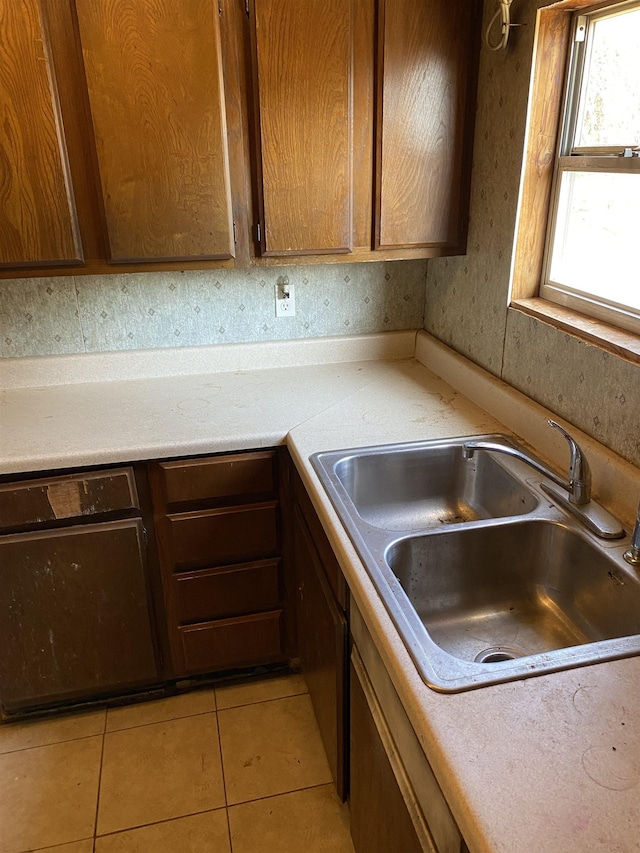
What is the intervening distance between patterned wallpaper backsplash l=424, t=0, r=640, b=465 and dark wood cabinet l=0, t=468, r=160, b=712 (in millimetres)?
1088

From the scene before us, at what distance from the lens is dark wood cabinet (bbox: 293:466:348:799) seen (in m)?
1.41

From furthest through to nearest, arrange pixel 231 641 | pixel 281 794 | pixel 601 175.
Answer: pixel 231 641
pixel 281 794
pixel 601 175

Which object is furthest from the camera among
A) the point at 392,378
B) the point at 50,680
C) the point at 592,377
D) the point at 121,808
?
the point at 392,378

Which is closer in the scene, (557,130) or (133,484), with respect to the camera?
(557,130)

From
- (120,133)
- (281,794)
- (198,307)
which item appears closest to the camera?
(120,133)

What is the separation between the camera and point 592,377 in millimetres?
1443

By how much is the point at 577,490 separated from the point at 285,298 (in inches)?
48.7

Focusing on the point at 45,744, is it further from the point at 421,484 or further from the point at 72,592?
the point at 421,484

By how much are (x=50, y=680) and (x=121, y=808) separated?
0.41 meters

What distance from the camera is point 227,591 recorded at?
76.2 inches

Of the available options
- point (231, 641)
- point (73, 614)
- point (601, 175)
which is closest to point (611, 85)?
point (601, 175)

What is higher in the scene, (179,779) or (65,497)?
(65,497)

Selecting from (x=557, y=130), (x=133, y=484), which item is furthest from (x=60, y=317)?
(x=557, y=130)

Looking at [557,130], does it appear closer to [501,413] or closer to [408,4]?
[408,4]
